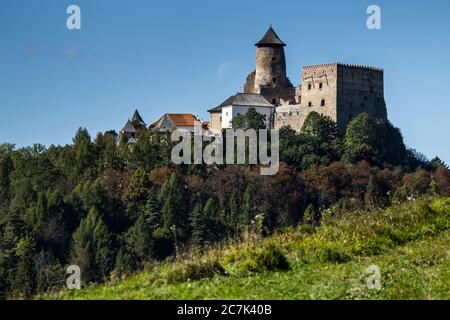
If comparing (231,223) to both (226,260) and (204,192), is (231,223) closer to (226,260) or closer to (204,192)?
(204,192)

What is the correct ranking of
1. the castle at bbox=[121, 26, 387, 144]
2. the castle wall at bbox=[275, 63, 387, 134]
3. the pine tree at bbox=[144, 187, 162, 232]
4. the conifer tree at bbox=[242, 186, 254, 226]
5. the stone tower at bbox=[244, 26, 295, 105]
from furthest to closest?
the stone tower at bbox=[244, 26, 295, 105] → the castle at bbox=[121, 26, 387, 144] → the castle wall at bbox=[275, 63, 387, 134] → the pine tree at bbox=[144, 187, 162, 232] → the conifer tree at bbox=[242, 186, 254, 226]

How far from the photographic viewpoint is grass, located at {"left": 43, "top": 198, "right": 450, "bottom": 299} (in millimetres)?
12656

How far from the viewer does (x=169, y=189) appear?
220 feet

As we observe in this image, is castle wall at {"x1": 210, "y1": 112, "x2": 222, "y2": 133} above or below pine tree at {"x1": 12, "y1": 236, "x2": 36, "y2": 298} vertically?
above

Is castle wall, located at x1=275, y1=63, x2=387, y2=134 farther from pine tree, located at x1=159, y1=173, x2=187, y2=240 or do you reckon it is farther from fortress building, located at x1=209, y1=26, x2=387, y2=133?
pine tree, located at x1=159, y1=173, x2=187, y2=240

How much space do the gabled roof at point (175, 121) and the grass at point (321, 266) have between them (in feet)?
202

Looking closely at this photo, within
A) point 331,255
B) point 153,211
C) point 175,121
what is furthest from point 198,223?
point 331,255

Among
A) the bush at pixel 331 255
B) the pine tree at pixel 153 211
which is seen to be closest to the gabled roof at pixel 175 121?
the pine tree at pixel 153 211

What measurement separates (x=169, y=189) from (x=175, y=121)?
13.8m

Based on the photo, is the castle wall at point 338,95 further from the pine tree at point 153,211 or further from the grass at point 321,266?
the grass at point 321,266

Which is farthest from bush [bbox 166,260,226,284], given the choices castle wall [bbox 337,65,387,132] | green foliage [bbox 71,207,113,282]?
castle wall [bbox 337,65,387,132]

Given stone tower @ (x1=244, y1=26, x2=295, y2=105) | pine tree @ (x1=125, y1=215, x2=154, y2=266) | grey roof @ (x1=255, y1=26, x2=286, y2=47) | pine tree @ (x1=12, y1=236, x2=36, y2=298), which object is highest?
grey roof @ (x1=255, y1=26, x2=286, y2=47)

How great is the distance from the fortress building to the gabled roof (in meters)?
3.80

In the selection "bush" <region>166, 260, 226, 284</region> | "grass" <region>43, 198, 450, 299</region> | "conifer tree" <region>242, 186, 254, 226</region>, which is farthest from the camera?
"conifer tree" <region>242, 186, 254, 226</region>
